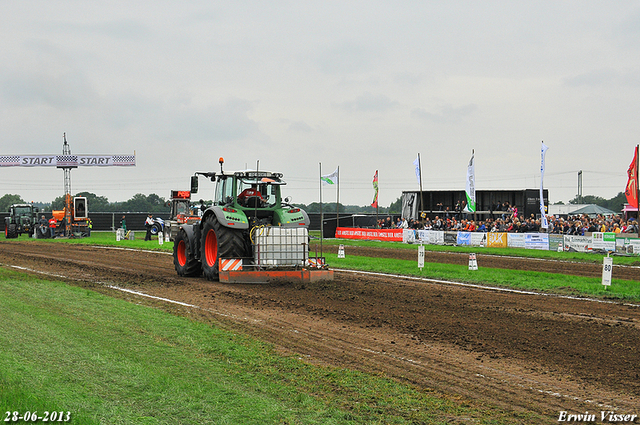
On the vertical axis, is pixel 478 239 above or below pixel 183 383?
above

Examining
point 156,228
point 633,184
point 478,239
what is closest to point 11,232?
point 156,228

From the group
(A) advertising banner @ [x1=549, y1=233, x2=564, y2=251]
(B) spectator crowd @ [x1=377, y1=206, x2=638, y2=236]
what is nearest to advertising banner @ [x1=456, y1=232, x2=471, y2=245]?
(B) spectator crowd @ [x1=377, y1=206, x2=638, y2=236]

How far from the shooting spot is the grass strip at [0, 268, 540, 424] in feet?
17.1

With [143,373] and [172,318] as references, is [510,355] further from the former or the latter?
[172,318]

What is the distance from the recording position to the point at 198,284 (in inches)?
572

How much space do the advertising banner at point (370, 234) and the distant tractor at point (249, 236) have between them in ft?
75.9

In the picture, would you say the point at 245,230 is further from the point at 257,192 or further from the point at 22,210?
the point at 22,210

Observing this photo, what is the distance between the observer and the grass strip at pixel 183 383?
5.23 meters

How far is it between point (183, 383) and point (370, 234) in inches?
1370

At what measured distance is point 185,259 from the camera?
1670 centimetres

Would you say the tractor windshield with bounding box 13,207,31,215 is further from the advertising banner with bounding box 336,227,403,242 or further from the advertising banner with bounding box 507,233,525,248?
the advertising banner with bounding box 507,233,525,248

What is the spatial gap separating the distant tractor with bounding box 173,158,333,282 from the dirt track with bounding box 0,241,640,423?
0.44m

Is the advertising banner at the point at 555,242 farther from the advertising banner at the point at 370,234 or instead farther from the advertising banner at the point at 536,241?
the advertising banner at the point at 370,234

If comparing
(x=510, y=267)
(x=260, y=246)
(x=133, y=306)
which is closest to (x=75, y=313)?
(x=133, y=306)
